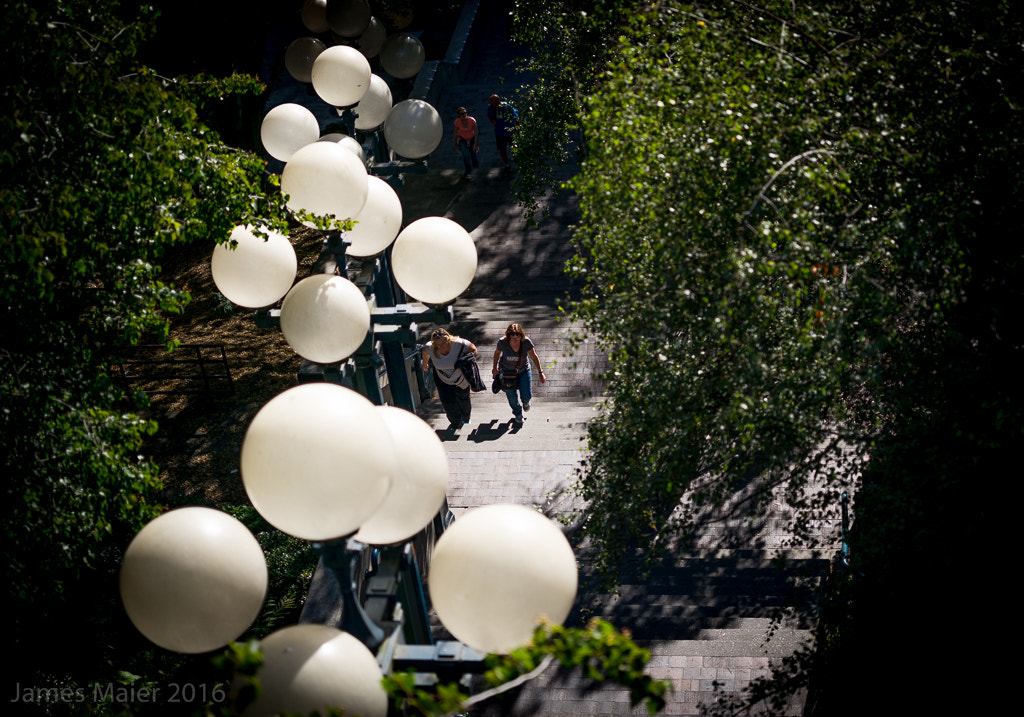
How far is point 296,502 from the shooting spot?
3.39m

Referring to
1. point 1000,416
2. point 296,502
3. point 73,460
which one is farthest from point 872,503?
point 73,460

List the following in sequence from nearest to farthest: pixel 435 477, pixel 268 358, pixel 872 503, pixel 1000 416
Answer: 1. pixel 435 477
2. pixel 1000 416
3. pixel 872 503
4. pixel 268 358

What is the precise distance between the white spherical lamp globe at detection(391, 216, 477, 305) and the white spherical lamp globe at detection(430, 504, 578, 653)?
2551 mm

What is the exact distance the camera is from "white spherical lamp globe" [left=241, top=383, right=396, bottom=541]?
10.9ft

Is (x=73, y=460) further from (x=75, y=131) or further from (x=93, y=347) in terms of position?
(x=75, y=131)

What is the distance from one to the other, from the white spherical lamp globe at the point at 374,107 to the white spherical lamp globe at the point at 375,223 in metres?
3.46

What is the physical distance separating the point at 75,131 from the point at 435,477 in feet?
13.6

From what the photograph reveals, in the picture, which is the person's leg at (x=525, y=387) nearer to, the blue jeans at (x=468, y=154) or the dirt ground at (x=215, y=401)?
the dirt ground at (x=215, y=401)

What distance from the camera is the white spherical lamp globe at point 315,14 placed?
14.5m

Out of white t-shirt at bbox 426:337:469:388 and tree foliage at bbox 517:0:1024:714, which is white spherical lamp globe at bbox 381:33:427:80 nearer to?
white t-shirt at bbox 426:337:469:388

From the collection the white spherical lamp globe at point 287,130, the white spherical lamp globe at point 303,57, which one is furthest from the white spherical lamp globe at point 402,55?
the white spherical lamp globe at point 287,130

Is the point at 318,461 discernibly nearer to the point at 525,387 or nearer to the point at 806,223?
the point at 806,223

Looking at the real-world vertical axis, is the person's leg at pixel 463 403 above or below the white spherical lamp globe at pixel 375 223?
below

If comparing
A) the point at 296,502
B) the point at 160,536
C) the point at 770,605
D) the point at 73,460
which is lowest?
the point at 770,605
